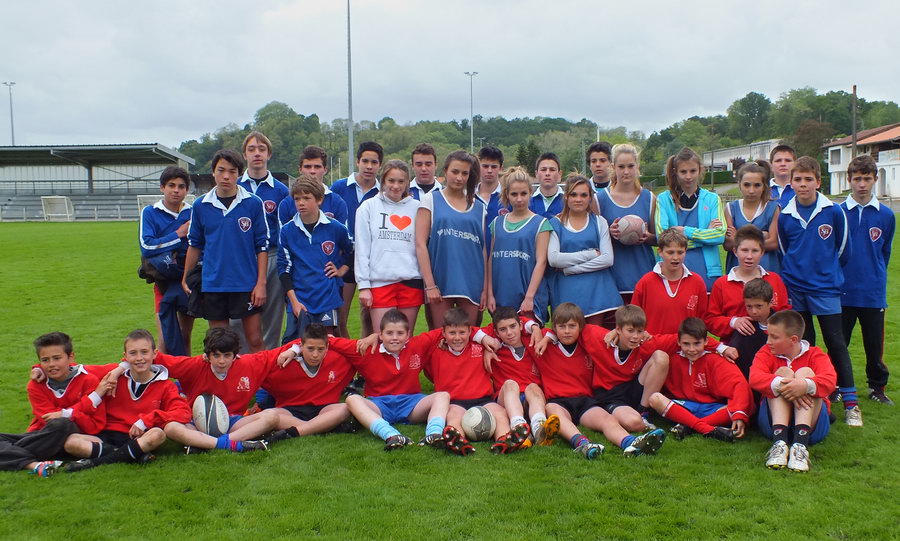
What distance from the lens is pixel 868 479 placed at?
155 inches

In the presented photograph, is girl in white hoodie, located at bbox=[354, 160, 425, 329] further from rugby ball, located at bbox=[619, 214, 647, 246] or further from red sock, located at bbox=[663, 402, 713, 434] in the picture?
red sock, located at bbox=[663, 402, 713, 434]

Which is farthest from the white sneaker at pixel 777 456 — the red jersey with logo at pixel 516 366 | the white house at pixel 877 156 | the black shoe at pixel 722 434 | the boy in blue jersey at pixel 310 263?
the white house at pixel 877 156

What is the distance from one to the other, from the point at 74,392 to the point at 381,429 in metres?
1.96

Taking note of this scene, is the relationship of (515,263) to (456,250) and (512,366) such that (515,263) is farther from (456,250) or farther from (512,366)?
(512,366)

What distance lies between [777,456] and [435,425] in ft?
6.72

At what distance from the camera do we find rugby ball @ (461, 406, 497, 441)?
15.3ft

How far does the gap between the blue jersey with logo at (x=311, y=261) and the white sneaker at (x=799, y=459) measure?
3294mm

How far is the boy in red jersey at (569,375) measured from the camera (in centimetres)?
482

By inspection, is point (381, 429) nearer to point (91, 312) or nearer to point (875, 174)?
point (875, 174)

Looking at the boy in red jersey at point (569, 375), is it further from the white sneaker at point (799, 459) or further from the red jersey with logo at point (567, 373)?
the white sneaker at point (799, 459)

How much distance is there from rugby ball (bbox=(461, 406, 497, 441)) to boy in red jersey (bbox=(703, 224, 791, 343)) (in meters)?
1.76

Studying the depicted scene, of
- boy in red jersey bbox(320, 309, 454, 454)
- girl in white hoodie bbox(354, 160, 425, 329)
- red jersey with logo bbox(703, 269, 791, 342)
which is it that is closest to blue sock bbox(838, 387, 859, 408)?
red jersey with logo bbox(703, 269, 791, 342)

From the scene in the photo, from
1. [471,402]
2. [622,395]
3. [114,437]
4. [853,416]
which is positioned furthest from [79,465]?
[853,416]

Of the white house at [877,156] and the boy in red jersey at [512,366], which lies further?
the white house at [877,156]
